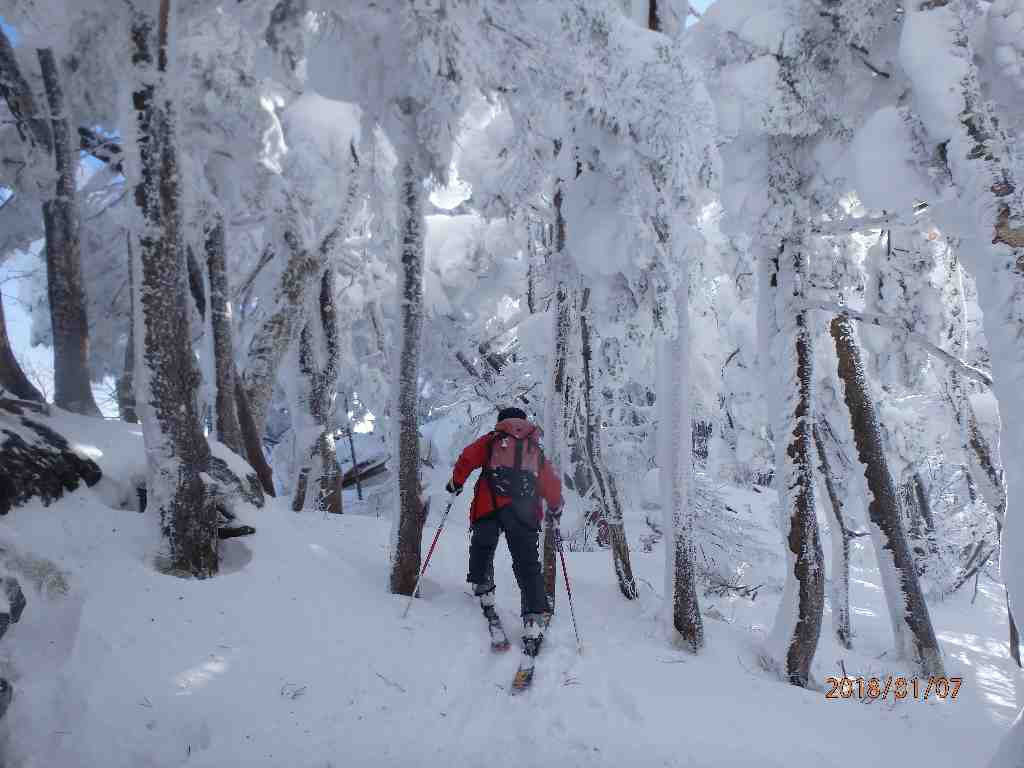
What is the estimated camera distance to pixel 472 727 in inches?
161

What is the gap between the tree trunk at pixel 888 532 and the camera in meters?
7.08

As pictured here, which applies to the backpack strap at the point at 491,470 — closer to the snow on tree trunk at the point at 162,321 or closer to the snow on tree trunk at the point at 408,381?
the snow on tree trunk at the point at 408,381

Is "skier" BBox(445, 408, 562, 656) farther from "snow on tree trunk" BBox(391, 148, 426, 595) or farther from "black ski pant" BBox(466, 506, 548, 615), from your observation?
"snow on tree trunk" BBox(391, 148, 426, 595)

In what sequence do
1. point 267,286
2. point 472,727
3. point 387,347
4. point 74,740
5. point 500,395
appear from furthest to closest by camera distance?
point 387,347 → point 500,395 → point 267,286 → point 472,727 → point 74,740

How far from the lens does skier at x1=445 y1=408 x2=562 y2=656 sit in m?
5.62

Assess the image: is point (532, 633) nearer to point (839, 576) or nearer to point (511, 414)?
point (511, 414)

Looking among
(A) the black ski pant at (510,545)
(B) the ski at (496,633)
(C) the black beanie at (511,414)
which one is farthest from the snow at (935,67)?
(B) the ski at (496,633)

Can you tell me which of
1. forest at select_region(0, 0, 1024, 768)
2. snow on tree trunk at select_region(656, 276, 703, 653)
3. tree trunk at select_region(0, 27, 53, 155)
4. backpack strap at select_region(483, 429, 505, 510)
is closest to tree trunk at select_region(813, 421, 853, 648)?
forest at select_region(0, 0, 1024, 768)

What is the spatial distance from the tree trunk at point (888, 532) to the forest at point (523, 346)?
4cm

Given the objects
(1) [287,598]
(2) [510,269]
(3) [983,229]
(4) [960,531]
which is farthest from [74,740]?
(4) [960,531]

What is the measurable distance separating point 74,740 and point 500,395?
9.54 meters

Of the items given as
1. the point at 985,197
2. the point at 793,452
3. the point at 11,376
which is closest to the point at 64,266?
the point at 11,376

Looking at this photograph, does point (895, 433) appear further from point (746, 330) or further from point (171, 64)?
point (171, 64)
